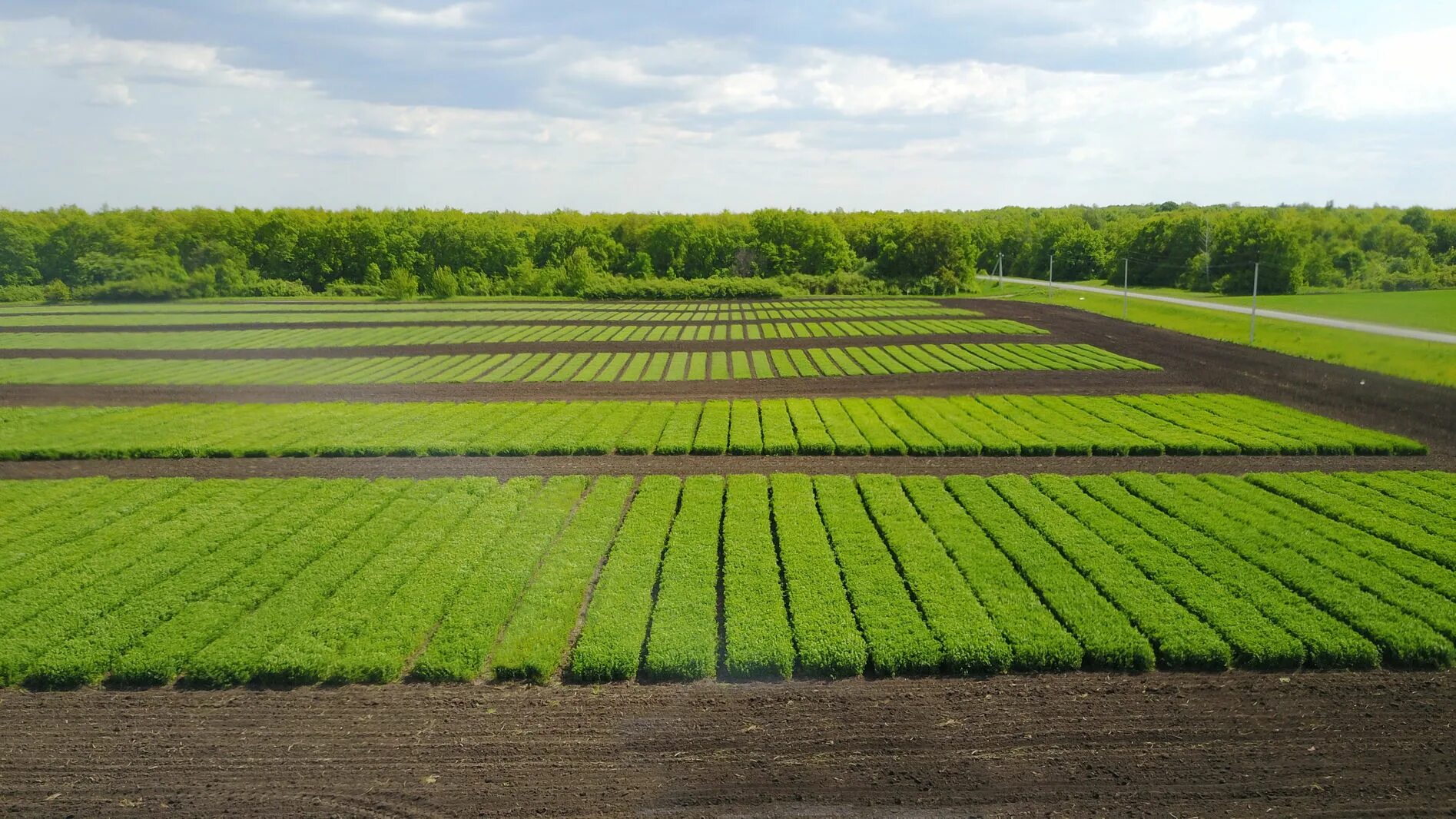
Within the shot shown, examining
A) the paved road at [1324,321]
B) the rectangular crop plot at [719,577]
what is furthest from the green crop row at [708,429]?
the paved road at [1324,321]

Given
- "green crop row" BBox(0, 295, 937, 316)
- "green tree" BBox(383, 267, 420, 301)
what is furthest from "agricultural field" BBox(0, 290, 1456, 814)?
"green tree" BBox(383, 267, 420, 301)

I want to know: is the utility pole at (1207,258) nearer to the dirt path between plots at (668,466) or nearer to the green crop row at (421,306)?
the green crop row at (421,306)

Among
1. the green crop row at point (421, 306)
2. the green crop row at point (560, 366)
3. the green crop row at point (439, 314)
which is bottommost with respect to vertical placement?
the green crop row at point (560, 366)

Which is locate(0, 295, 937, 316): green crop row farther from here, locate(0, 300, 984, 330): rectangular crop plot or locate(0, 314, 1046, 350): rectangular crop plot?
locate(0, 314, 1046, 350): rectangular crop plot

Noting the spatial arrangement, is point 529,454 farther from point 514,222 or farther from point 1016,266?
point 514,222

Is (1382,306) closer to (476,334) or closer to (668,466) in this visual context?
(668,466)

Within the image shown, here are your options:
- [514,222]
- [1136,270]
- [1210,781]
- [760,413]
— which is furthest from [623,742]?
[514,222]

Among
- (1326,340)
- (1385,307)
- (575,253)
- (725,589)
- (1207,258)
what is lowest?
(725,589)

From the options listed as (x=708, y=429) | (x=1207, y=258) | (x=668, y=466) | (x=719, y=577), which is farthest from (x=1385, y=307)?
(x=719, y=577)
